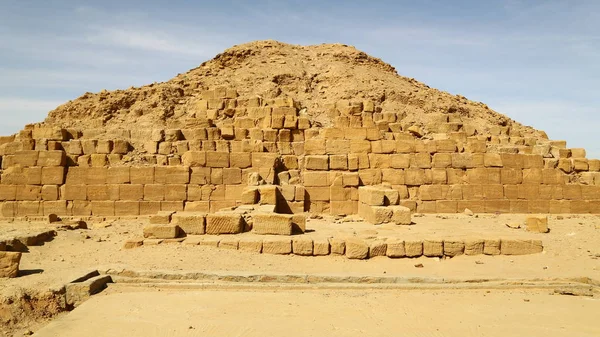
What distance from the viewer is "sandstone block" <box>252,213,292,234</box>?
10555 millimetres

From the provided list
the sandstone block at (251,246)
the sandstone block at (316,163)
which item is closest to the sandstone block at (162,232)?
the sandstone block at (251,246)

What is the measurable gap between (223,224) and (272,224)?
3.83 ft

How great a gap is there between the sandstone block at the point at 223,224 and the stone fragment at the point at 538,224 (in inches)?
311

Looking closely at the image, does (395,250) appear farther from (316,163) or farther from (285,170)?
(285,170)

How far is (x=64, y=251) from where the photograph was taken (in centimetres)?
999

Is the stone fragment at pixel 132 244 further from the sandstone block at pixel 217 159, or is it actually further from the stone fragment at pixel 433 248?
the stone fragment at pixel 433 248

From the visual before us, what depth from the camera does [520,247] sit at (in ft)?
32.6

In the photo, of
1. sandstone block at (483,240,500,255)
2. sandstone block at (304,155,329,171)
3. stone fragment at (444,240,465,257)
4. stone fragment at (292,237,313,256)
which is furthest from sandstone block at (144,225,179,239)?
sandstone block at (483,240,500,255)

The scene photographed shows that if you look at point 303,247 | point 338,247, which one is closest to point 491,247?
point 338,247

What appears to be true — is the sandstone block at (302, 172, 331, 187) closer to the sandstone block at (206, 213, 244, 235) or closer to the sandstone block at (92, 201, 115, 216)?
the sandstone block at (206, 213, 244, 235)

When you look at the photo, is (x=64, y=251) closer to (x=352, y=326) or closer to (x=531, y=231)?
(x=352, y=326)

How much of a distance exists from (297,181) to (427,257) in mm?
7066

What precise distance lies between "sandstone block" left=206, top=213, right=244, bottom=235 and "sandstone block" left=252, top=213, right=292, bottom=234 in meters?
0.43

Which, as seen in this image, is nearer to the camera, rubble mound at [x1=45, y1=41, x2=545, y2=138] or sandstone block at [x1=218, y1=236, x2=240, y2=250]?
sandstone block at [x1=218, y1=236, x2=240, y2=250]
